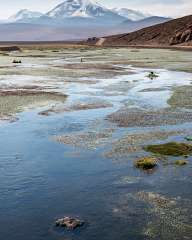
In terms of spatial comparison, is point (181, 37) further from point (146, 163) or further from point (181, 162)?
point (146, 163)

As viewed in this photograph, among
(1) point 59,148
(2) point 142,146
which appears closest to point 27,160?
(1) point 59,148

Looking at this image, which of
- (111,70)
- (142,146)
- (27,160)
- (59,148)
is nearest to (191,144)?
(142,146)

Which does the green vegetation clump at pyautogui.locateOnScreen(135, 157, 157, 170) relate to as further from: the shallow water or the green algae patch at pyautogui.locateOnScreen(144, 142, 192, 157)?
the green algae patch at pyautogui.locateOnScreen(144, 142, 192, 157)

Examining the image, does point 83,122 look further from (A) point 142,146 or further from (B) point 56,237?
(B) point 56,237

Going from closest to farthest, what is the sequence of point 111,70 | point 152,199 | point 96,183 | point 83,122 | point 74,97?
point 152,199 < point 96,183 < point 83,122 < point 74,97 < point 111,70

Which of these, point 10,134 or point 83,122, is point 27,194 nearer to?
point 10,134

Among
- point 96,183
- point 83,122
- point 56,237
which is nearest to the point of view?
point 56,237

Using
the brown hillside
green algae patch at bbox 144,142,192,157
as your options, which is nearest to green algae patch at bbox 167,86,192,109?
green algae patch at bbox 144,142,192,157

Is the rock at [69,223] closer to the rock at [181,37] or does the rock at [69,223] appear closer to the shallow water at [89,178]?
the shallow water at [89,178]

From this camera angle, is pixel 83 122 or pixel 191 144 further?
pixel 83 122
